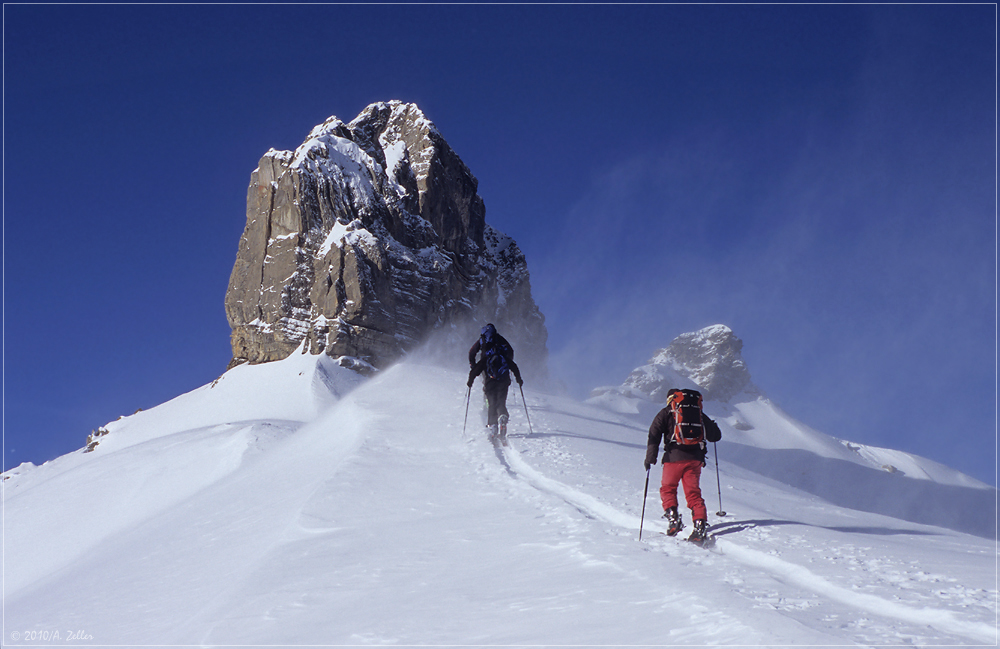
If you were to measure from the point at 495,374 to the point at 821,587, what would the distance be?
10890 millimetres

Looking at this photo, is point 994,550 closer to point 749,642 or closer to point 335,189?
point 749,642

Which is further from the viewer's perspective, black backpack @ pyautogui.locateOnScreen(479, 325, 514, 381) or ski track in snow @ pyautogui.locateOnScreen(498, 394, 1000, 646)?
black backpack @ pyautogui.locateOnScreen(479, 325, 514, 381)

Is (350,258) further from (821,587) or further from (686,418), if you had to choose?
(821,587)

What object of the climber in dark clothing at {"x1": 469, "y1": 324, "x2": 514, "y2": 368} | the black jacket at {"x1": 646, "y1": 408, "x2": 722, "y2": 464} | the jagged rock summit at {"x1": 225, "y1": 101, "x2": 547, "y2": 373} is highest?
the jagged rock summit at {"x1": 225, "y1": 101, "x2": 547, "y2": 373}

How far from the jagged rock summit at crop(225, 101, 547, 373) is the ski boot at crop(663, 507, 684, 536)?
112 feet

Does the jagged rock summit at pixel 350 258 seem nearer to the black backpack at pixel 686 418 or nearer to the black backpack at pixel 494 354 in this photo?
the black backpack at pixel 494 354

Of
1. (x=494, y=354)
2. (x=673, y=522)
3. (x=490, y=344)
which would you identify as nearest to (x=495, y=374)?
(x=494, y=354)

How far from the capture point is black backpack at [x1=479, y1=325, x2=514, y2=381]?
16.1 meters

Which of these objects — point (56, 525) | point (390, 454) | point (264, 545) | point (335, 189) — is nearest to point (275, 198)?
point (335, 189)

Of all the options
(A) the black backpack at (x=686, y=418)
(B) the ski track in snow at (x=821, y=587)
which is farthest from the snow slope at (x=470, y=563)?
(A) the black backpack at (x=686, y=418)

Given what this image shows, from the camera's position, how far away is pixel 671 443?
27.3 feet

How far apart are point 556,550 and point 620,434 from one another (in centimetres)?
1610

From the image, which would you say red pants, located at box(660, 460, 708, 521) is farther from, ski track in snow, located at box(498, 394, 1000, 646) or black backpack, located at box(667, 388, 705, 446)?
ski track in snow, located at box(498, 394, 1000, 646)

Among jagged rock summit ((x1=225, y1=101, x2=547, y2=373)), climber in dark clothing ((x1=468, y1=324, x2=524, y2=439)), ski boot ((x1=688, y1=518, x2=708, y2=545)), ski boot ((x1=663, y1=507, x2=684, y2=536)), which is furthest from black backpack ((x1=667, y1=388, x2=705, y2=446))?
jagged rock summit ((x1=225, y1=101, x2=547, y2=373))
